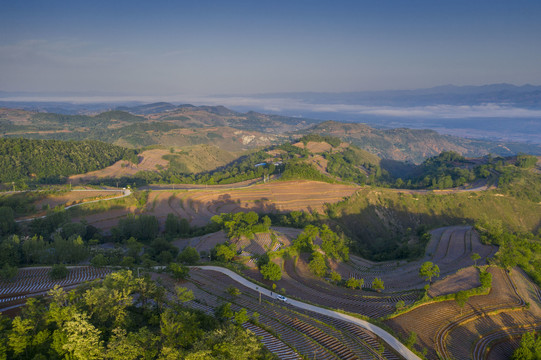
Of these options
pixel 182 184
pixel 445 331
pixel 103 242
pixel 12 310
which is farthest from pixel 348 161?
pixel 12 310

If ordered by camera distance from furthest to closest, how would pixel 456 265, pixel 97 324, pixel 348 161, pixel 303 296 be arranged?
pixel 348 161, pixel 456 265, pixel 303 296, pixel 97 324

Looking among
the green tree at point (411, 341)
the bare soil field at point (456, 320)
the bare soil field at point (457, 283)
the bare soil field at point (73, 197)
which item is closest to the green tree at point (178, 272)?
the bare soil field at point (456, 320)

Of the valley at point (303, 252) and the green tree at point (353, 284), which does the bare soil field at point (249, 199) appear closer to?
the valley at point (303, 252)

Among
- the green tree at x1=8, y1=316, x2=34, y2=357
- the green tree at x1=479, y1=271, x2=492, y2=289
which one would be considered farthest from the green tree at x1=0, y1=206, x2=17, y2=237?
the green tree at x1=479, y1=271, x2=492, y2=289

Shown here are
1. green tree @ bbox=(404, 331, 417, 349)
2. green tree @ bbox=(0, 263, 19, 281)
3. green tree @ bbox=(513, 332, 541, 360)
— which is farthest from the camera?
green tree @ bbox=(0, 263, 19, 281)

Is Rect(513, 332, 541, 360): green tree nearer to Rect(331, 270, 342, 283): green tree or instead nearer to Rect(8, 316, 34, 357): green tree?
Rect(331, 270, 342, 283): green tree

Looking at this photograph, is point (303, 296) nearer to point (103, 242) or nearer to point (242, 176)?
point (103, 242)

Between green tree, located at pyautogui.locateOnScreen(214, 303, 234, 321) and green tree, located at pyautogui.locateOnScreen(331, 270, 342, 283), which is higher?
green tree, located at pyautogui.locateOnScreen(214, 303, 234, 321)
